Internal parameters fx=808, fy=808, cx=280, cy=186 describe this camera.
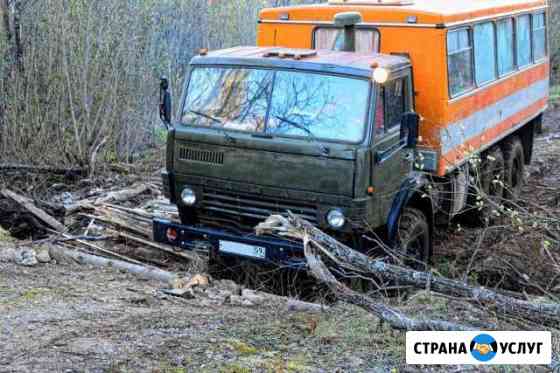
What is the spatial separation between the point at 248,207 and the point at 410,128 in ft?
5.45

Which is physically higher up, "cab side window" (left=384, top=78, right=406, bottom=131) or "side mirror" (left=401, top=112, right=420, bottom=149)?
"cab side window" (left=384, top=78, right=406, bottom=131)

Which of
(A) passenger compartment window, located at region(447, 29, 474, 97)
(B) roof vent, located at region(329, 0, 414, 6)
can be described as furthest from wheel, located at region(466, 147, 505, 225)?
(B) roof vent, located at region(329, 0, 414, 6)

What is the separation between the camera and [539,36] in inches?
492

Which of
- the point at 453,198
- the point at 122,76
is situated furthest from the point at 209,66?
the point at 122,76

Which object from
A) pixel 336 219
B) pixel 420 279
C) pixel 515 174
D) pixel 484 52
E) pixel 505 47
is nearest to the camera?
pixel 420 279

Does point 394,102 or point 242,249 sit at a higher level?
point 394,102

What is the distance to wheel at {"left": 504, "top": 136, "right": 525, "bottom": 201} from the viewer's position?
11.6 metres

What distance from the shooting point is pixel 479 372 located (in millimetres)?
5023

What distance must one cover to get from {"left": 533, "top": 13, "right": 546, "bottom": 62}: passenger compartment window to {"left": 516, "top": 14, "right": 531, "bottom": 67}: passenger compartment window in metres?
0.33

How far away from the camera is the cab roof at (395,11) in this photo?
8328 millimetres

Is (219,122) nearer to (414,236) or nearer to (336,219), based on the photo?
(336,219)

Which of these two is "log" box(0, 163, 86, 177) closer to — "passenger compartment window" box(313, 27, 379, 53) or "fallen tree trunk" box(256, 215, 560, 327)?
"passenger compartment window" box(313, 27, 379, 53)

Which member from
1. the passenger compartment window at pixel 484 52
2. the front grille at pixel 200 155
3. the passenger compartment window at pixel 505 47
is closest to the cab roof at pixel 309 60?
the front grille at pixel 200 155

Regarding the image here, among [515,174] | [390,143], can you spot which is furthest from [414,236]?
[515,174]
